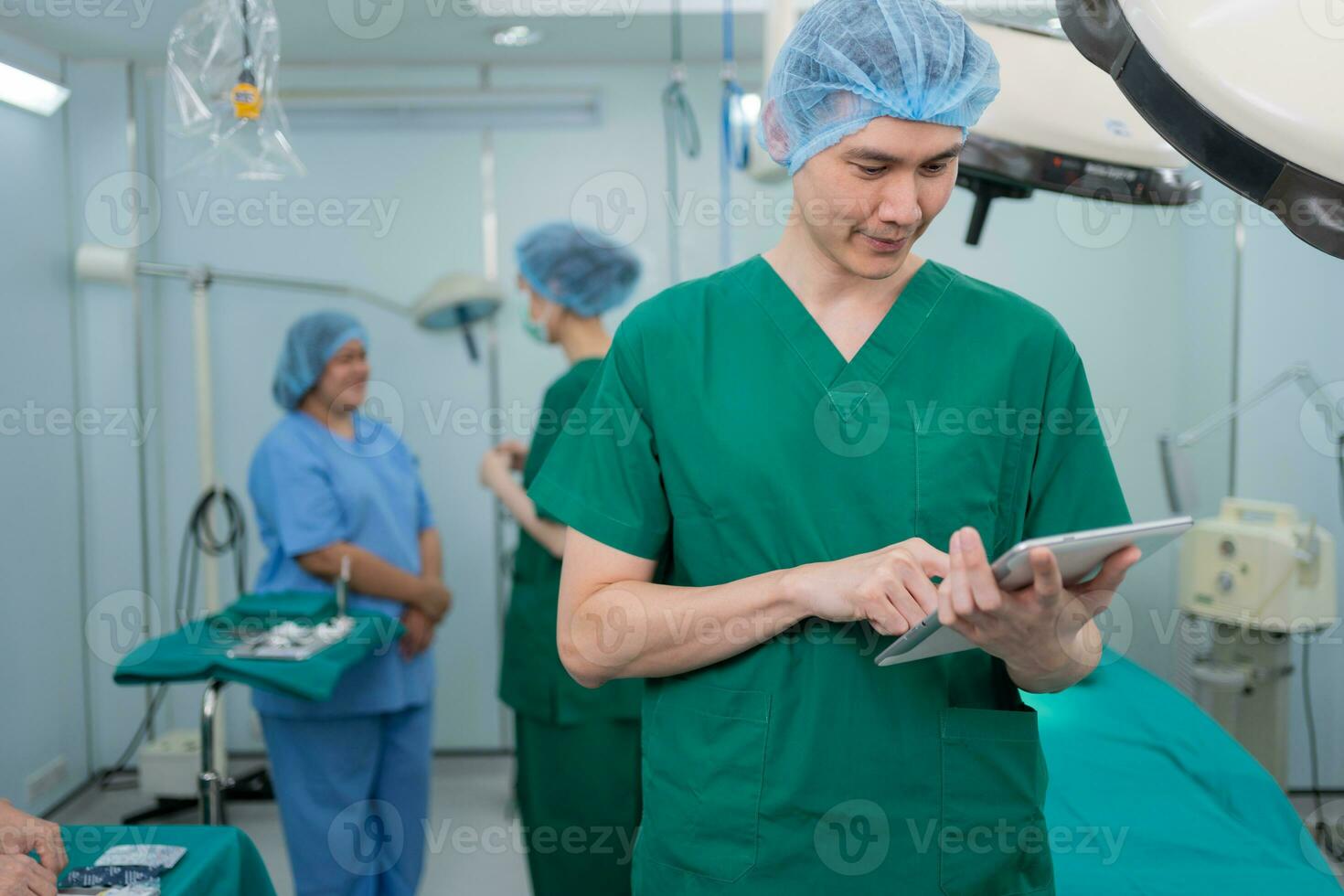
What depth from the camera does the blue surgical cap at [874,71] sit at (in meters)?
0.93

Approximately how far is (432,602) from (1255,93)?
6.85 ft

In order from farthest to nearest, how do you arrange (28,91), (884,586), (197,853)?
1. (28,91)
2. (197,853)
3. (884,586)

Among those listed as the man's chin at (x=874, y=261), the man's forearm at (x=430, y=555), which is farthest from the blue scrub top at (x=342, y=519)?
the man's chin at (x=874, y=261)

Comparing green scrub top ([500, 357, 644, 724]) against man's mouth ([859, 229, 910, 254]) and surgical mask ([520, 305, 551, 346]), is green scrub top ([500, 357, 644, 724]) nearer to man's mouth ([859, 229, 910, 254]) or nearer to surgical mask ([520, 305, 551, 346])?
surgical mask ([520, 305, 551, 346])

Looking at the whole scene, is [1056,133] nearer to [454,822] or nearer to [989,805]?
[989,805]

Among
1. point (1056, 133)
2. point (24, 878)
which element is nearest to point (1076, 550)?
point (1056, 133)

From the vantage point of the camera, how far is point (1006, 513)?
1.00m

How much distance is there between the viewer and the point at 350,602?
238 centimetres

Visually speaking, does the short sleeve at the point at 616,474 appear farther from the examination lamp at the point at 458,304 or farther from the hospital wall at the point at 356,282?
the hospital wall at the point at 356,282

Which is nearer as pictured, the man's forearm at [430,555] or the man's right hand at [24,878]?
the man's right hand at [24,878]

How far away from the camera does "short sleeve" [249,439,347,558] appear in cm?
231

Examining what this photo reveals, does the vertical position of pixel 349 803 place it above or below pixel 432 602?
below

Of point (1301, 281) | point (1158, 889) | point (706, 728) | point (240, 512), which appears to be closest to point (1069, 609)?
point (706, 728)

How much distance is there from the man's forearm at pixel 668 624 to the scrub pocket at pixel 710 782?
0.04 metres
